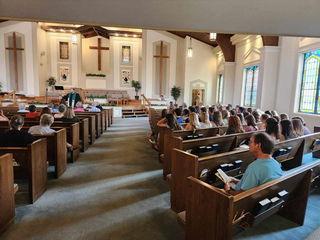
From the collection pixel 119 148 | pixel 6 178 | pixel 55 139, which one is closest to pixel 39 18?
pixel 55 139

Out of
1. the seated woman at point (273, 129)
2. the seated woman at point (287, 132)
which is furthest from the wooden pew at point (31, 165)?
the seated woman at point (287, 132)

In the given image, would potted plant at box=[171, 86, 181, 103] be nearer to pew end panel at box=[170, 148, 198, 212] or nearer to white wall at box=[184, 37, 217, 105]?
white wall at box=[184, 37, 217, 105]

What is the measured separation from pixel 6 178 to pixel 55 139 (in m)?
1.24

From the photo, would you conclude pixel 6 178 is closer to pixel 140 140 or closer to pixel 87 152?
pixel 87 152

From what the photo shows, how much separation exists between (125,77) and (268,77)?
1148 cm

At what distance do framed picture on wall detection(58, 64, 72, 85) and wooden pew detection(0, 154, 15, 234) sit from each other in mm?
15550

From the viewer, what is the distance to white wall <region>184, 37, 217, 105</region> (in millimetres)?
15266

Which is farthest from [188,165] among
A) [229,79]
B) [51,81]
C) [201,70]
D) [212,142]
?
[51,81]

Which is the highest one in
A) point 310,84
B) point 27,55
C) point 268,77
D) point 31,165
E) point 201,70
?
point 27,55

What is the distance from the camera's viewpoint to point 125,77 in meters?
17.2

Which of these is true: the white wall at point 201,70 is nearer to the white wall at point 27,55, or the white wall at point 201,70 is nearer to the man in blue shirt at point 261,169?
the white wall at point 27,55

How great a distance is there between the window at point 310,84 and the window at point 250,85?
2708mm

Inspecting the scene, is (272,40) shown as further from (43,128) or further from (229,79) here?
(43,128)

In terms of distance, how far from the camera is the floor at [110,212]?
A: 2.15 metres
